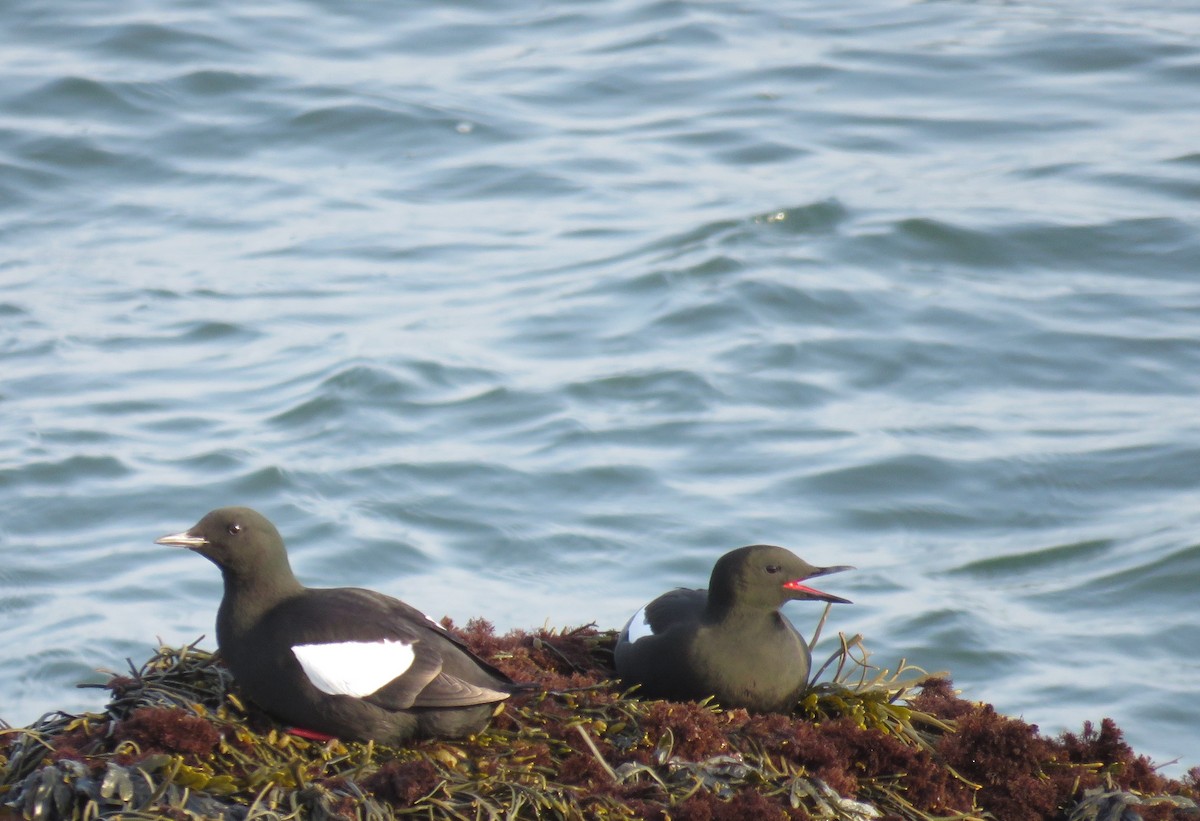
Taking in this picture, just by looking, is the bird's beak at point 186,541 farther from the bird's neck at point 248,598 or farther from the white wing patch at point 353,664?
the white wing patch at point 353,664

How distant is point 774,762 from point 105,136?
42.6 ft

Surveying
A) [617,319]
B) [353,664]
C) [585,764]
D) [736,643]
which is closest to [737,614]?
[736,643]

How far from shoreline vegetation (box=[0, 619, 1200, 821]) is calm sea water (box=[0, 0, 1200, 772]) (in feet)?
14.6

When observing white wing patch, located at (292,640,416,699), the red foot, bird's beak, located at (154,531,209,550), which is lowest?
the red foot

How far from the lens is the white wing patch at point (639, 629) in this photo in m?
4.51

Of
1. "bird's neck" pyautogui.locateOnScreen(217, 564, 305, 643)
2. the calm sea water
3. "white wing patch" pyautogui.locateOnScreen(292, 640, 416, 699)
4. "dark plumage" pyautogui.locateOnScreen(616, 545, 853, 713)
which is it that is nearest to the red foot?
"white wing patch" pyautogui.locateOnScreen(292, 640, 416, 699)

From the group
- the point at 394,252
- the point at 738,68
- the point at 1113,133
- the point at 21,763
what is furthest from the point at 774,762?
the point at 738,68

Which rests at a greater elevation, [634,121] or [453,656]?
[634,121]

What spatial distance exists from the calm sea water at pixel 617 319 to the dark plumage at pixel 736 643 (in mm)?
4509

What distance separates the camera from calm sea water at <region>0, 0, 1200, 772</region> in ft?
31.3

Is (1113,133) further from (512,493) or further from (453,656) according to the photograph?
(453,656)

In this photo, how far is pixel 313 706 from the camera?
12.7 feet

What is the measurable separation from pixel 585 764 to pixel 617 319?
8986mm

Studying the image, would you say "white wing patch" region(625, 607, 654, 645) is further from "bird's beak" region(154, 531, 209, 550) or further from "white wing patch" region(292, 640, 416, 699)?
"bird's beak" region(154, 531, 209, 550)
